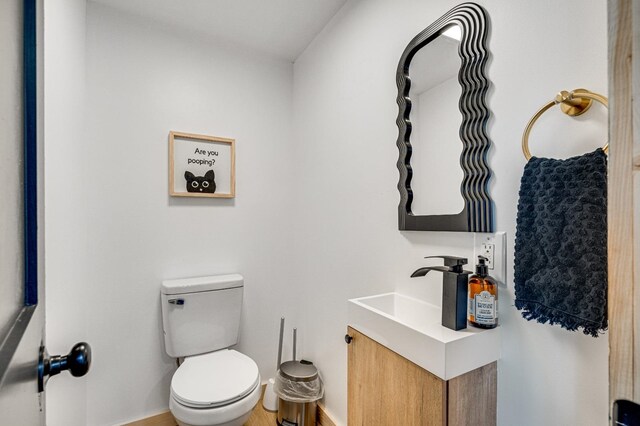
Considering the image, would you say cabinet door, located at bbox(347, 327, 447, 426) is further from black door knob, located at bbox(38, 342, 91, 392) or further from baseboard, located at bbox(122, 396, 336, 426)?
black door knob, located at bbox(38, 342, 91, 392)

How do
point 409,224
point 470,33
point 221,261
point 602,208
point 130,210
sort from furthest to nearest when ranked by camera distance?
point 221,261, point 130,210, point 409,224, point 470,33, point 602,208

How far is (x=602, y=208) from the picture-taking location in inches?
26.5

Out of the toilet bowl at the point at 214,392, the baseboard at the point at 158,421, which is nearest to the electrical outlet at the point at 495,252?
the toilet bowl at the point at 214,392

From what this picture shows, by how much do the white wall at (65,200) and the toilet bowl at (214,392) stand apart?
428 millimetres

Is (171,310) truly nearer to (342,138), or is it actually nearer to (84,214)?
(84,214)

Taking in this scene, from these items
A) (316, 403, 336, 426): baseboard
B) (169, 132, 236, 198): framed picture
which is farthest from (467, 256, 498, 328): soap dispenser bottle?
(169, 132, 236, 198): framed picture

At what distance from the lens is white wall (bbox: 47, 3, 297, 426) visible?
1718 millimetres

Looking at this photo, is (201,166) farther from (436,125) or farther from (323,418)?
(323,418)

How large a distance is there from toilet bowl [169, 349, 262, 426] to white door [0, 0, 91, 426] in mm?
1007

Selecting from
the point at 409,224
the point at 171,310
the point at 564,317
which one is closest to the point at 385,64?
the point at 409,224

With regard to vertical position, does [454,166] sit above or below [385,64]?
below

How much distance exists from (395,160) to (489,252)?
566 millimetres

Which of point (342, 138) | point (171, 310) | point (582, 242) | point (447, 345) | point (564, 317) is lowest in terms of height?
point (171, 310)

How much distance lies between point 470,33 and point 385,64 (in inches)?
18.3
